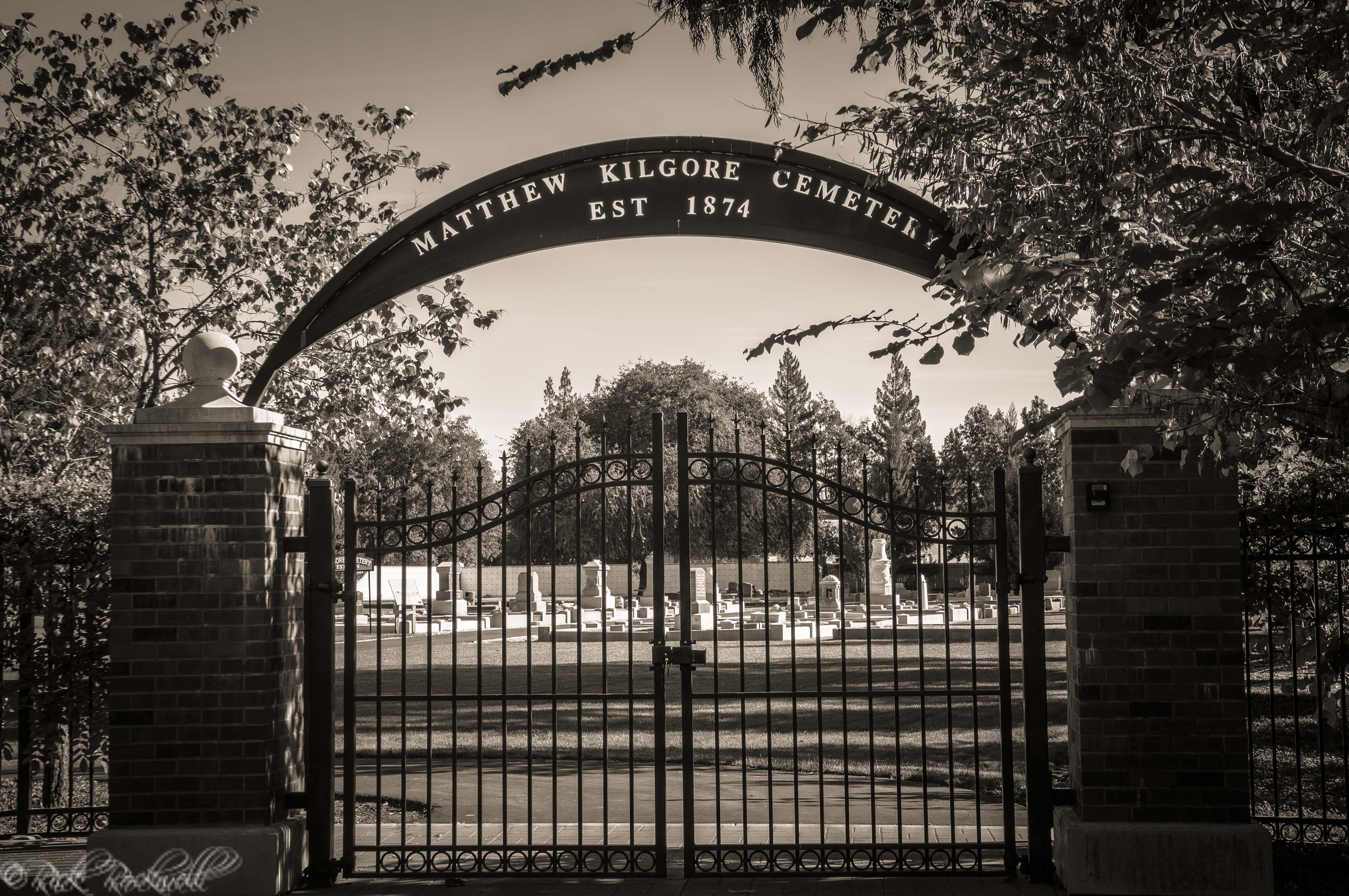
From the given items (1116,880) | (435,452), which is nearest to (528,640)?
(1116,880)

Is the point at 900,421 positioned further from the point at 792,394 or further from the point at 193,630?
the point at 193,630

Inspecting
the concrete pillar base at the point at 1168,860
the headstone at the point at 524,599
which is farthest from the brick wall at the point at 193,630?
the headstone at the point at 524,599

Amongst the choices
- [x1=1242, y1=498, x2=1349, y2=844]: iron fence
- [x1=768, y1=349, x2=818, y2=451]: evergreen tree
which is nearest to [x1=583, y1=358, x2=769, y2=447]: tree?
[x1=768, y1=349, x2=818, y2=451]: evergreen tree

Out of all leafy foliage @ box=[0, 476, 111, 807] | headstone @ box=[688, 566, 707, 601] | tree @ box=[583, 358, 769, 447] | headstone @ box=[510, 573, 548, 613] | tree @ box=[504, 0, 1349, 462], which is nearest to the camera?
tree @ box=[504, 0, 1349, 462]

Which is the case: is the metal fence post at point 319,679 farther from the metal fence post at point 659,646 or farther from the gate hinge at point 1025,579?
the gate hinge at point 1025,579

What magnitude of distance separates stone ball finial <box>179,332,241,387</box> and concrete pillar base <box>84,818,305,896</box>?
2.37 m

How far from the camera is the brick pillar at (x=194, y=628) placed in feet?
20.0

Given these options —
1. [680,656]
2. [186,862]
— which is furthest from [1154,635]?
[186,862]

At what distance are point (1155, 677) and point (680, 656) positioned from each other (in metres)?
2.41

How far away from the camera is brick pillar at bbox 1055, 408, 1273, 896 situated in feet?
18.8

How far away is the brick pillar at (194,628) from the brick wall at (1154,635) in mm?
4207

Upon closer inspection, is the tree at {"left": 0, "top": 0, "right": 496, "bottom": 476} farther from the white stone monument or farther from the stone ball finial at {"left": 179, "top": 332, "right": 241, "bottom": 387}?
the white stone monument

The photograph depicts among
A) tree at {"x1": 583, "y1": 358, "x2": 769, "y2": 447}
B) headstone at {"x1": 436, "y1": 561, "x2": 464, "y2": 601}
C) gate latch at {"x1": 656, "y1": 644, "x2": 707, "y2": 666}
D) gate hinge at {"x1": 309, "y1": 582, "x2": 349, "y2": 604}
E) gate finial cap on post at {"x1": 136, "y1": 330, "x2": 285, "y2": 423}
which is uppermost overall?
tree at {"x1": 583, "y1": 358, "x2": 769, "y2": 447}

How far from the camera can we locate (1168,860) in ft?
18.8
